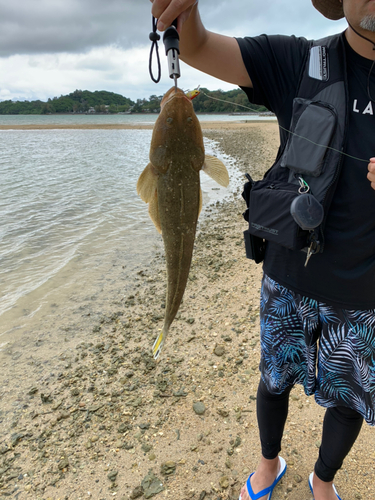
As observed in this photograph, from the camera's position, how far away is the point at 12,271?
7273 millimetres

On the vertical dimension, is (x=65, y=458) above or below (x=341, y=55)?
below

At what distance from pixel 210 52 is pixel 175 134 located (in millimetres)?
678

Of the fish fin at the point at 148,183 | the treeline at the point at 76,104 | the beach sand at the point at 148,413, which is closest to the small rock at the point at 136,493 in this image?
the beach sand at the point at 148,413

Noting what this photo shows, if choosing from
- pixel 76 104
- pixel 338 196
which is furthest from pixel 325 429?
pixel 76 104

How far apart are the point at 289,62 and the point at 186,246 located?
132 centimetres

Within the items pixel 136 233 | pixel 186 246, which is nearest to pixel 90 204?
pixel 136 233

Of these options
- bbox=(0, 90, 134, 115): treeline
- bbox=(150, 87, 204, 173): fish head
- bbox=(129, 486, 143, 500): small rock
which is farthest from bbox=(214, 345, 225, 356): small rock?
bbox=(0, 90, 134, 115): treeline

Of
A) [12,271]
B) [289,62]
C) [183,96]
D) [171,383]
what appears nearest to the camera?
[183,96]

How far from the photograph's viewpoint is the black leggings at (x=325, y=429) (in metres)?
2.08

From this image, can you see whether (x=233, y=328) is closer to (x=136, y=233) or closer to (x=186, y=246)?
(x=186, y=246)

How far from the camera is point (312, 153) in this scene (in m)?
1.85

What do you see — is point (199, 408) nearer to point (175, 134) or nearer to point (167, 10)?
point (175, 134)

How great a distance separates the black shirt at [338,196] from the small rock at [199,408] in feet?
6.75

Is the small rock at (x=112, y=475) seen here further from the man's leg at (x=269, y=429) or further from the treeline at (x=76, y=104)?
the treeline at (x=76, y=104)
